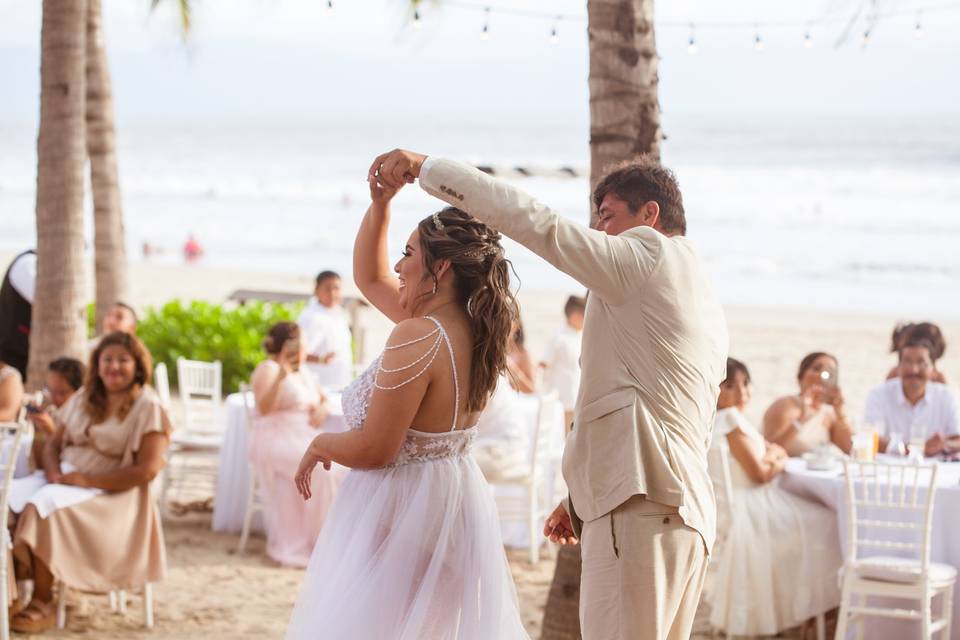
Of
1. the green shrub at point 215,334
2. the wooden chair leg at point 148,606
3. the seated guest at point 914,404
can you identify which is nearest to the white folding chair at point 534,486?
the seated guest at point 914,404

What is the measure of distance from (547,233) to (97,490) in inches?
159

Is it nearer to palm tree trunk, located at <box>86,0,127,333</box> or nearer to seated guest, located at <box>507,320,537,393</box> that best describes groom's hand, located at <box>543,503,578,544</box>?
seated guest, located at <box>507,320,537,393</box>

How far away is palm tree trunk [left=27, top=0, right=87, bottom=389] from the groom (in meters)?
5.60

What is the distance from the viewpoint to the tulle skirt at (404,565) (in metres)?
3.47

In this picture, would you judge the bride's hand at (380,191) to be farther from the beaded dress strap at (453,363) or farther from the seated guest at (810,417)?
the seated guest at (810,417)

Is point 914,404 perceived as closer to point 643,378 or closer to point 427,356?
point 643,378

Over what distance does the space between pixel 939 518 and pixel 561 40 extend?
5.36 m

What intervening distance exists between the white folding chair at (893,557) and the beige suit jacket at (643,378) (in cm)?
304

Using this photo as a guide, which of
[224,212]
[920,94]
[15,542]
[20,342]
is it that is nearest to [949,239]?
[224,212]

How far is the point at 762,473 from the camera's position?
673cm

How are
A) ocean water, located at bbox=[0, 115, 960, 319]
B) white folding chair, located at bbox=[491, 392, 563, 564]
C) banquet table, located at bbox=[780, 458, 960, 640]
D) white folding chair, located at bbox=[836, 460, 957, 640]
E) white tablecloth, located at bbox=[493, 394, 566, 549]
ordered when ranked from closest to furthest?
1. white folding chair, located at bbox=[836, 460, 957, 640]
2. banquet table, located at bbox=[780, 458, 960, 640]
3. white folding chair, located at bbox=[491, 392, 563, 564]
4. white tablecloth, located at bbox=[493, 394, 566, 549]
5. ocean water, located at bbox=[0, 115, 960, 319]

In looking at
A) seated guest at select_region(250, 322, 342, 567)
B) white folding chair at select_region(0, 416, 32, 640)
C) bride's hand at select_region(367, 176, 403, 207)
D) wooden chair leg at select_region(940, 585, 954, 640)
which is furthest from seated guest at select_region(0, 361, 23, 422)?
wooden chair leg at select_region(940, 585, 954, 640)

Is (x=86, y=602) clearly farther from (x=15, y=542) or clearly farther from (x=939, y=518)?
(x=939, y=518)

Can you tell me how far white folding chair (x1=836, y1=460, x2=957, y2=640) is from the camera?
6.00 metres
